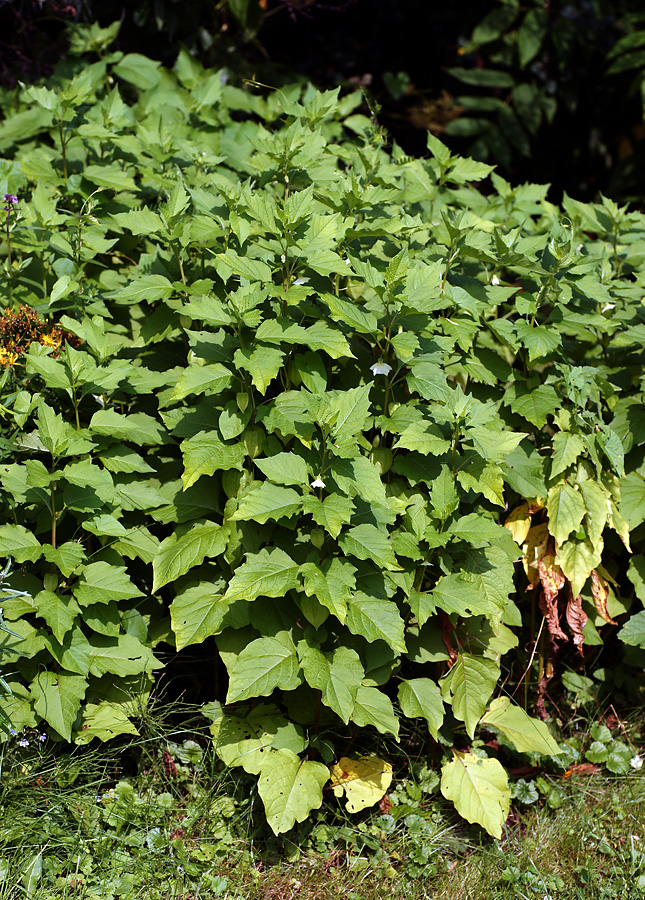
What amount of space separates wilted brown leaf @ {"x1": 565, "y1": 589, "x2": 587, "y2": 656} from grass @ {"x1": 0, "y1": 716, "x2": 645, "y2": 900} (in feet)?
1.85

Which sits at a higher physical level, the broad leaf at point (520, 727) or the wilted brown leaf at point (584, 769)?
the broad leaf at point (520, 727)

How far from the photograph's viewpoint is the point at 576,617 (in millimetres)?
2957

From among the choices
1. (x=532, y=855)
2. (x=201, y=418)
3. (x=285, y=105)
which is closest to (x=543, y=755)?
(x=532, y=855)

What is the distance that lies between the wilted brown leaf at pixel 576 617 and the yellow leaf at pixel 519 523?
279 millimetres

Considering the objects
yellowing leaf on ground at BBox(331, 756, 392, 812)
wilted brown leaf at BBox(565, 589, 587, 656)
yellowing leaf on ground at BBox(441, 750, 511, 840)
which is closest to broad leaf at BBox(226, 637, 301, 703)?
yellowing leaf on ground at BBox(331, 756, 392, 812)

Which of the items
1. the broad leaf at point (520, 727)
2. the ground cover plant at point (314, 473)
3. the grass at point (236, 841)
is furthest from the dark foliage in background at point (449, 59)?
the grass at point (236, 841)

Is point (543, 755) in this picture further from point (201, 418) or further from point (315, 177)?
point (315, 177)

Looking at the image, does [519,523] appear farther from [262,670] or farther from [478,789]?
[262,670]

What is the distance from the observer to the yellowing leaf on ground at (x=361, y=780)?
2691mm

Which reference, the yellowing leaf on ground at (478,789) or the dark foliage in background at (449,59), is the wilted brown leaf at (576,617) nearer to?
the yellowing leaf on ground at (478,789)

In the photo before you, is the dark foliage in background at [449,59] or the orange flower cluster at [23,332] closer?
the orange flower cluster at [23,332]

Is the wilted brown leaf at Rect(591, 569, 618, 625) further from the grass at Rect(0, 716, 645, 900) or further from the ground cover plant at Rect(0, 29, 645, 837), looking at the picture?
the grass at Rect(0, 716, 645, 900)

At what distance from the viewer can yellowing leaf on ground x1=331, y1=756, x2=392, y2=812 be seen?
2691 mm

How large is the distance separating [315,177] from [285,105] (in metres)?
0.56
